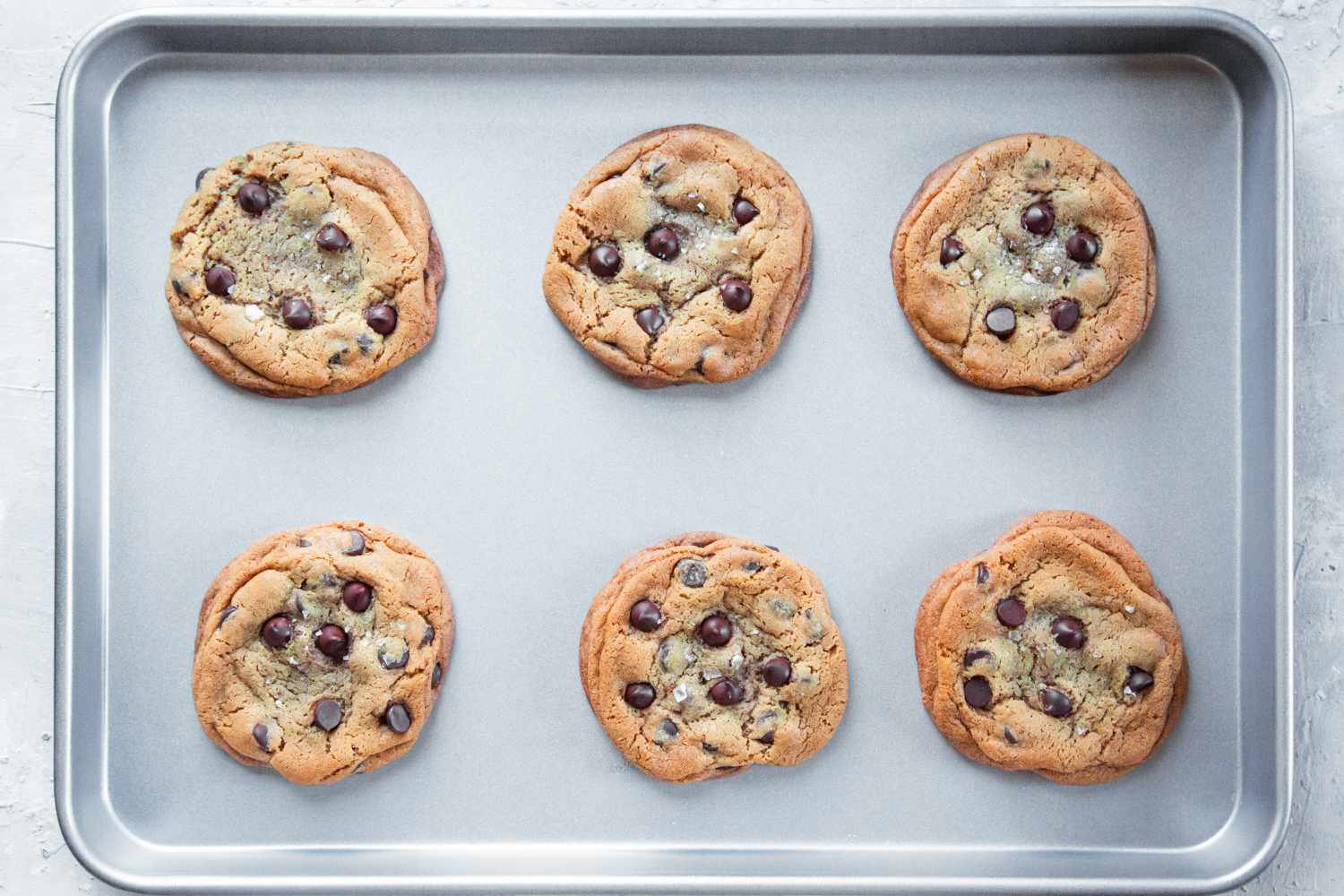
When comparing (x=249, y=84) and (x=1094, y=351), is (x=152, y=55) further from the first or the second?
(x=1094, y=351)

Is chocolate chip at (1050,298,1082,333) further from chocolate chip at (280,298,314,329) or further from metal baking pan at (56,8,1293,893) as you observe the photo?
chocolate chip at (280,298,314,329)

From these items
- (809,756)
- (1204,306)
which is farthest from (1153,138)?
(809,756)

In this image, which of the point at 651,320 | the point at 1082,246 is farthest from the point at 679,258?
the point at 1082,246

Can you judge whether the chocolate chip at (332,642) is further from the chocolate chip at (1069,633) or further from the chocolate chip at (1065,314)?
the chocolate chip at (1065,314)

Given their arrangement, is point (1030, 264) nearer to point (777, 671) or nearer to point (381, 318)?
point (777, 671)

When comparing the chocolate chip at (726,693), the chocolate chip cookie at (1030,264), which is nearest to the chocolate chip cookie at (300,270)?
the chocolate chip at (726,693)

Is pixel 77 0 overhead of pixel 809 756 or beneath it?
overhead
